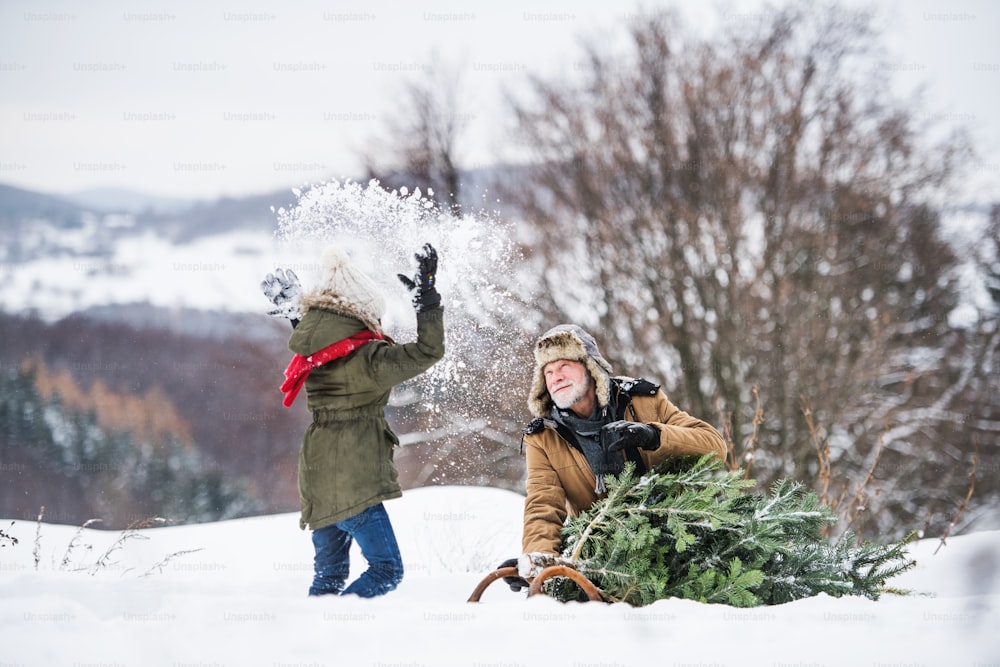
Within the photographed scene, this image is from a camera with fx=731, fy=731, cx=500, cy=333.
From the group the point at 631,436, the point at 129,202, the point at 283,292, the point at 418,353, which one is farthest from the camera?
the point at 129,202

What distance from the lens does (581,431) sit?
2814mm

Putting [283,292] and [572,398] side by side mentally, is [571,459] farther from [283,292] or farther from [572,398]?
[283,292]

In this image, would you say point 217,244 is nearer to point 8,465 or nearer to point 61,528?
point 61,528

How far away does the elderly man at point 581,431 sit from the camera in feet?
8.96

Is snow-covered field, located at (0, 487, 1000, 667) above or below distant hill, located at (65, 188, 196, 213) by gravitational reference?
below

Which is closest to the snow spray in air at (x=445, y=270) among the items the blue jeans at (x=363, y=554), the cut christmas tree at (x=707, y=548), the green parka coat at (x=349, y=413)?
the green parka coat at (x=349, y=413)

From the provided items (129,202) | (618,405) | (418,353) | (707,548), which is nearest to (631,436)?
(618,405)

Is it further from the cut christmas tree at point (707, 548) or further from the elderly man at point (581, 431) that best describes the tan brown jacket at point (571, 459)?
the cut christmas tree at point (707, 548)

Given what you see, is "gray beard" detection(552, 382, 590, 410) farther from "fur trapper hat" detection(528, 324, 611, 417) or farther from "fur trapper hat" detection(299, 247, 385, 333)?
"fur trapper hat" detection(299, 247, 385, 333)

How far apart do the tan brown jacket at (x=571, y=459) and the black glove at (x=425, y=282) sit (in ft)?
2.22

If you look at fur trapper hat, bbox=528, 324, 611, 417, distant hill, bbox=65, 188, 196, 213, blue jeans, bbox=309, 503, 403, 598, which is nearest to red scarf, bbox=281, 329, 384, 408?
blue jeans, bbox=309, 503, 403, 598

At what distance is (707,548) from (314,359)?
62.6 inches

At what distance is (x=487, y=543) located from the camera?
474cm

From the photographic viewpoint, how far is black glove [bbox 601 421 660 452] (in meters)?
2.59
